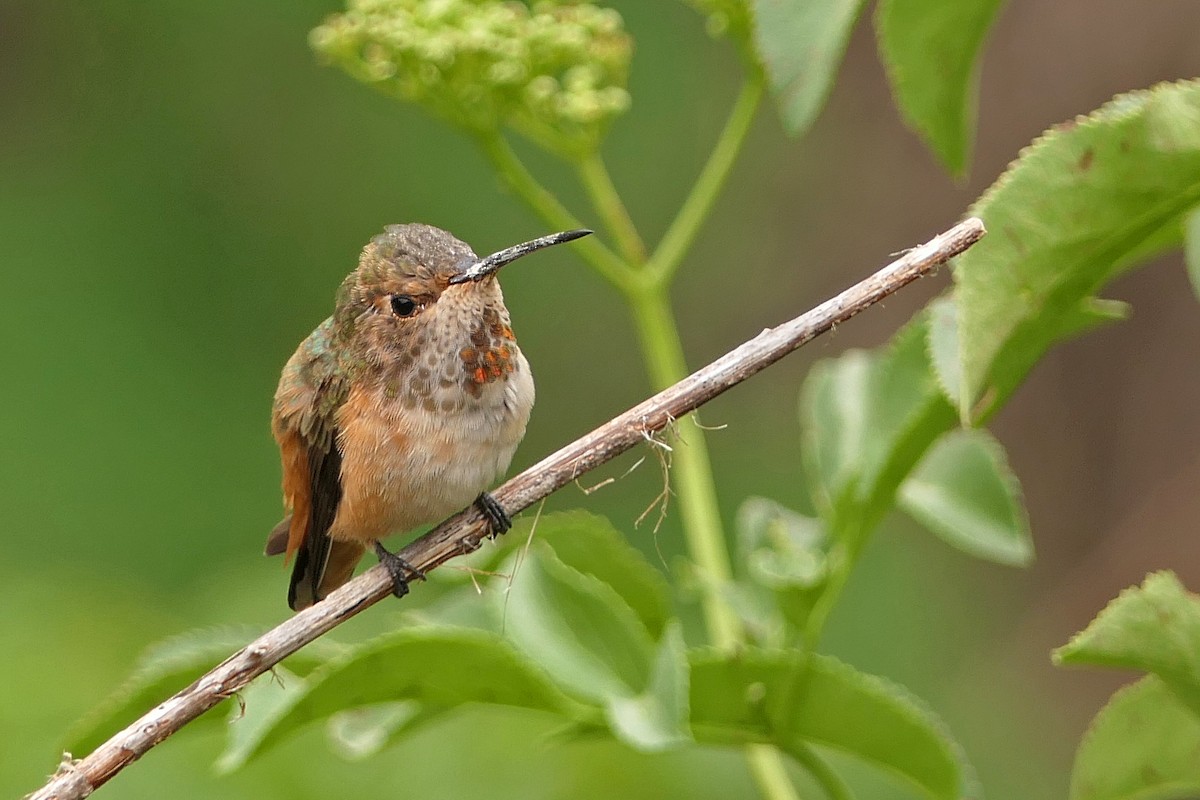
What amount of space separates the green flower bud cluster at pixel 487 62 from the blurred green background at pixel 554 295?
3085 millimetres

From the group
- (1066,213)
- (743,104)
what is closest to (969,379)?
(1066,213)

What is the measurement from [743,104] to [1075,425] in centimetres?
490

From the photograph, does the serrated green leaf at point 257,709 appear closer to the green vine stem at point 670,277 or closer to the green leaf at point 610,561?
the green leaf at point 610,561

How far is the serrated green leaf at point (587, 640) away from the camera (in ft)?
7.08

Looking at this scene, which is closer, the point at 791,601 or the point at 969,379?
the point at 969,379

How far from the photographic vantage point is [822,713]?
2021 millimetres

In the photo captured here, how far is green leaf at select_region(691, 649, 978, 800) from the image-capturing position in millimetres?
1954

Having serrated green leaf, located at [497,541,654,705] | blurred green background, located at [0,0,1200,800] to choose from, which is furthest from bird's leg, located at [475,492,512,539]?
blurred green background, located at [0,0,1200,800]

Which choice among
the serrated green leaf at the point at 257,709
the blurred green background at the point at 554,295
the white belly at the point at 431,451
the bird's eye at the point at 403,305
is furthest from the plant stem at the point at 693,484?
the blurred green background at the point at 554,295

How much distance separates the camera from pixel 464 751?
3.92 metres

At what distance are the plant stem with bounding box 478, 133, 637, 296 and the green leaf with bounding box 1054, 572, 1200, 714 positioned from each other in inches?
46.3

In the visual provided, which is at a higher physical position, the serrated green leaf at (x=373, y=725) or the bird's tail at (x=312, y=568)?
the bird's tail at (x=312, y=568)

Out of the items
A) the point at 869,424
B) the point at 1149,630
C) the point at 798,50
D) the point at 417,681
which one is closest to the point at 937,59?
the point at 798,50

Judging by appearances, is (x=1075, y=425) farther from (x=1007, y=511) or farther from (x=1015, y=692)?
(x=1007, y=511)
